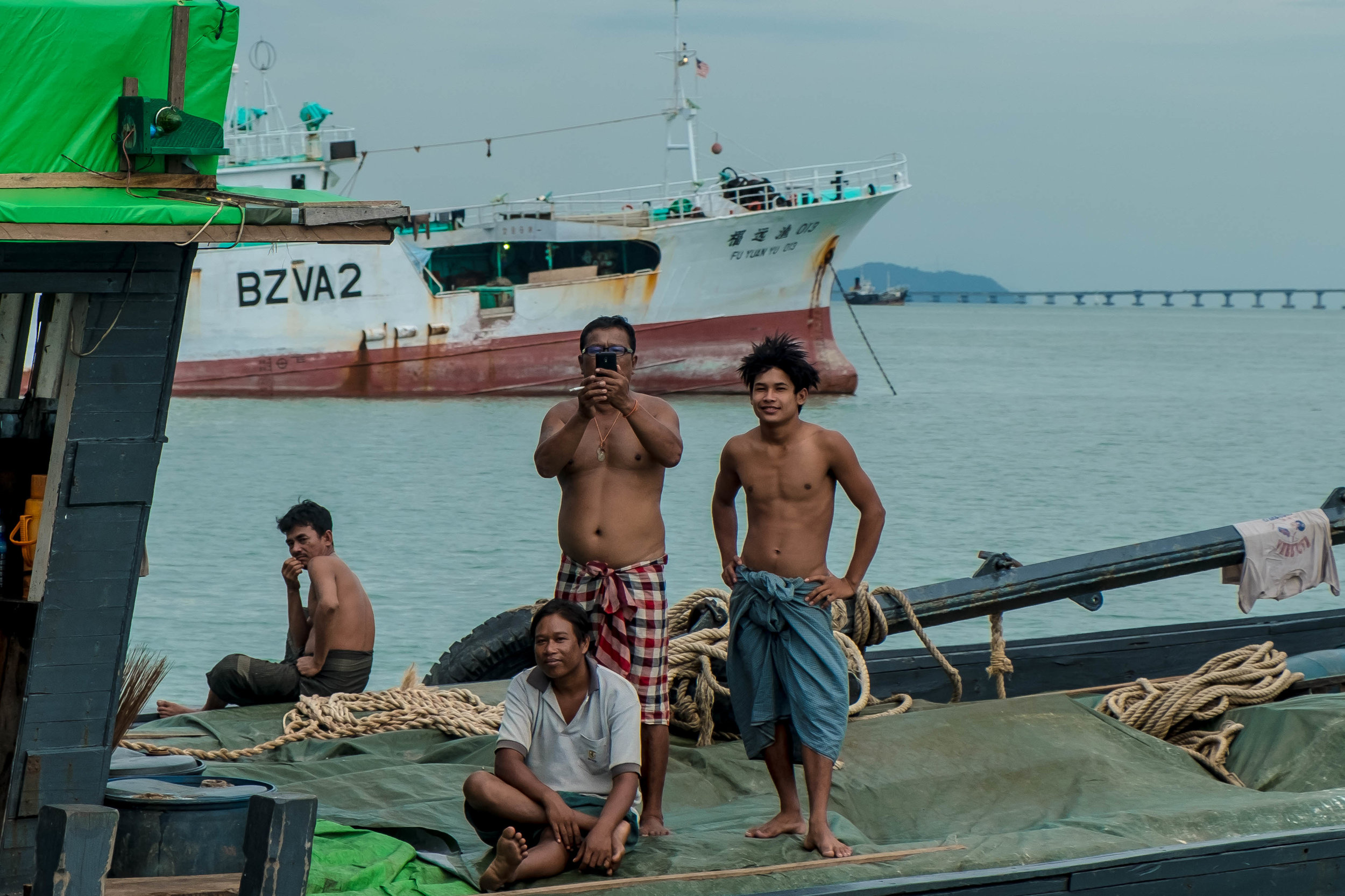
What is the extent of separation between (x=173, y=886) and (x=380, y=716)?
2205 mm

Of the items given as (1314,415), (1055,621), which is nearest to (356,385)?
(1055,621)

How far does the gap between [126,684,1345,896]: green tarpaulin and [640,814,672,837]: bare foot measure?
43mm

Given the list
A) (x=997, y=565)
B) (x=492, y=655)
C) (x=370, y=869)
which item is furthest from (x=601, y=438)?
(x=492, y=655)

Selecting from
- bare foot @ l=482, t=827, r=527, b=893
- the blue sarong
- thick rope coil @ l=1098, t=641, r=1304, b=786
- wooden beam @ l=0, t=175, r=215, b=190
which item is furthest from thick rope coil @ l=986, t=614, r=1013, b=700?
wooden beam @ l=0, t=175, r=215, b=190

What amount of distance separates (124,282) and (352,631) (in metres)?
3.16

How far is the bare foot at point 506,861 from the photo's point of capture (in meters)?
3.78

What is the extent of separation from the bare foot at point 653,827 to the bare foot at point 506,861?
48cm

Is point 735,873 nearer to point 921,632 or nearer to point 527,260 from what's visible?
point 921,632

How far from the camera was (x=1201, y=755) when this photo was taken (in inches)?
208

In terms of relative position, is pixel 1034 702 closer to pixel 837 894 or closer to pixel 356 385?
pixel 837 894

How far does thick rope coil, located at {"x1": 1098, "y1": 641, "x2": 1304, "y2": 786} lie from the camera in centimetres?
557

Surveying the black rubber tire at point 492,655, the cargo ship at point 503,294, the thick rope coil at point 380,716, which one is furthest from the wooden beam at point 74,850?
the cargo ship at point 503,294

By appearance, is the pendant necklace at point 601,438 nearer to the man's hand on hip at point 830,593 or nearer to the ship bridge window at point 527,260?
the man's hand on hip at point 830,593

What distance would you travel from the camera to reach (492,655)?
668cm
